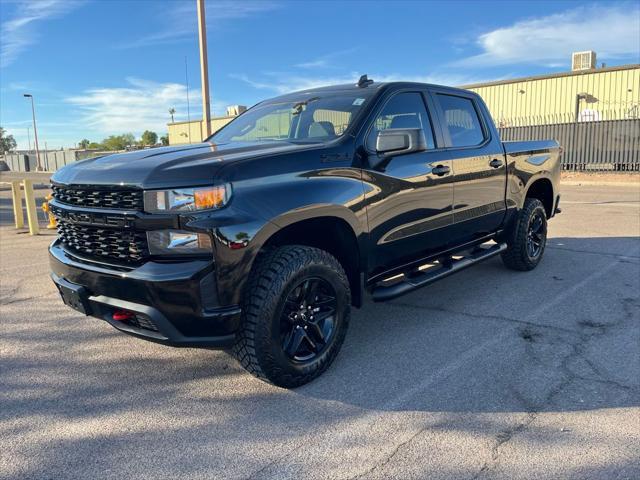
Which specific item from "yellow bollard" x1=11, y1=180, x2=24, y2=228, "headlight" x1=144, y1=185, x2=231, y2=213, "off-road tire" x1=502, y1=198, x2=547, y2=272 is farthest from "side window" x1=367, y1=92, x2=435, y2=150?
"yellow bollard" x1=11, y1=180, x2=24, y2=228

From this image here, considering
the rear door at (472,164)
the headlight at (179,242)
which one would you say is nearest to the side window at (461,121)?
the rear door at (472,164)

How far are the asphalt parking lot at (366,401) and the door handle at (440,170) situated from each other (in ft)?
4.17

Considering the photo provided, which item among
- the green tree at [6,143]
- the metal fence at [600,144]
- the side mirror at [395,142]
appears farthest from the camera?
the green tree at [6,143]

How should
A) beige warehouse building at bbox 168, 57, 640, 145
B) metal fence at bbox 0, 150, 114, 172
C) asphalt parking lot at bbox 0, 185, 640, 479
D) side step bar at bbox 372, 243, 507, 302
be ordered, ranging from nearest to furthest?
asphalt parking lot at bbox 0, 185, 640, 479 < side step bar at bbox 372, 243, 507, 302 < beige warehouse building at bbox 168, 57, 640, 145 < metal fence at bbox 0, 150, 114, 172

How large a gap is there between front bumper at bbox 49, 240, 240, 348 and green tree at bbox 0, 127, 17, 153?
321 ft

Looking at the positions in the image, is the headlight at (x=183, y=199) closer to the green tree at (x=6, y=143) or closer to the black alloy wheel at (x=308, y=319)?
the black alloy wheel at (x=308, y=319)

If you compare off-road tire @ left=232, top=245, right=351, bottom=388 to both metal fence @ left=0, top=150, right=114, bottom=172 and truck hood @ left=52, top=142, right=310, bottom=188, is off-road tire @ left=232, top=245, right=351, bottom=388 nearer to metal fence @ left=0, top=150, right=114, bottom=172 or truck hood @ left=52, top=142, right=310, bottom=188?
truck hood @ left=52, top=142, right=310, bottom=188

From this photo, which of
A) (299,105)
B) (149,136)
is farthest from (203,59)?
(149,136)

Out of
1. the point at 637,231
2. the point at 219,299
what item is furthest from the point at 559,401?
the point at 637,231

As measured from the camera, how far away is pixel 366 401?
3.20 m

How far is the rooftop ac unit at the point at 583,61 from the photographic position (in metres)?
27.9

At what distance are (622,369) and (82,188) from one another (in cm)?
366

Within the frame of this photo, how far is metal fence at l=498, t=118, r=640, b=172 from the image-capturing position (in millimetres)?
22531

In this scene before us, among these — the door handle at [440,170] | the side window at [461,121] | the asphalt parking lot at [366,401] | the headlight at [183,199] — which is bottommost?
the asphalt parking lot at [366,401]
